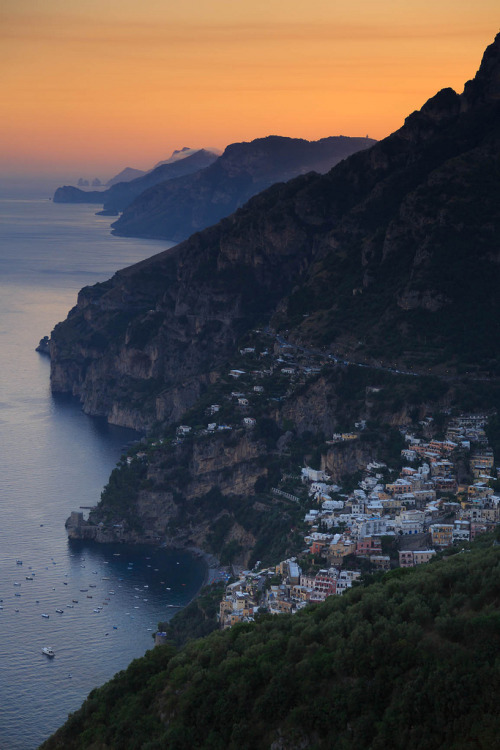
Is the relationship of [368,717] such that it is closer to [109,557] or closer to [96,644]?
[96,644]

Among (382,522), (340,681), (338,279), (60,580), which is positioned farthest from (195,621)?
(338,279)

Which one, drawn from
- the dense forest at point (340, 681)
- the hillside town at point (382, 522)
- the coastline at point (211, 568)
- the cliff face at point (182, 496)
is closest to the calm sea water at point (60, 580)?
the coastline at point (211, 568)

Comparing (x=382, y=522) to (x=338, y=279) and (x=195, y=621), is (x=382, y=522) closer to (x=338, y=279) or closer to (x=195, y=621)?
(x=195, y=621)

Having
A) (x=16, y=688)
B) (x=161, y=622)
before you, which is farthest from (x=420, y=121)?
(x=16, y=688)

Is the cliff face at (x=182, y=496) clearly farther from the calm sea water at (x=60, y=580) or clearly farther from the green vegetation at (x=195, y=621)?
the green vegetation at (x=195, y=621)

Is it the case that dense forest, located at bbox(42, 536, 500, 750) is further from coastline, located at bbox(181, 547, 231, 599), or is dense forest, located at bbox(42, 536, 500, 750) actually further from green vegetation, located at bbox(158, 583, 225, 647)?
coastline, located at bbox(181, 547, 231, 599)

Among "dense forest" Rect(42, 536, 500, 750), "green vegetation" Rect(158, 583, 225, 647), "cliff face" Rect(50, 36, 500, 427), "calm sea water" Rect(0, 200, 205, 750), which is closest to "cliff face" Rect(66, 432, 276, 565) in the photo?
"calm sea water" Rect(0, 200, 205, 750)
